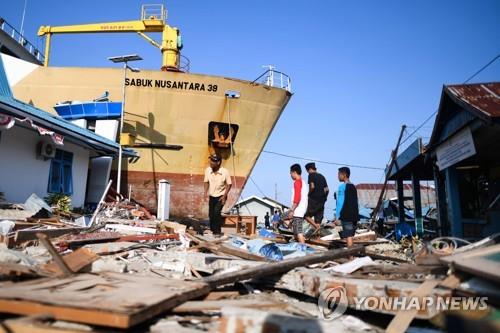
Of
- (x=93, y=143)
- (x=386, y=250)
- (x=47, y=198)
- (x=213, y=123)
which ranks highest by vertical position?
(x=213, y=123)

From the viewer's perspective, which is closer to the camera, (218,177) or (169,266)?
(169,266)

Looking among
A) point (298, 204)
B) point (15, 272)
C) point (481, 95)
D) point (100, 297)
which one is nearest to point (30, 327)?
point (100, 297)

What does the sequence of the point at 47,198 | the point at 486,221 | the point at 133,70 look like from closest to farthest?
the point at 486,221, the point at 47,198, the point at 133,70

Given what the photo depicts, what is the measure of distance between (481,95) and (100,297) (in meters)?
7.56

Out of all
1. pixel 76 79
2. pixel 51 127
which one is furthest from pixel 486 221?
pixel 76 79

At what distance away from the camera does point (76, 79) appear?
45.6 feet

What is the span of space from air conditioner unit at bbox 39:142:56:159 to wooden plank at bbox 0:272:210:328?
7998 mm

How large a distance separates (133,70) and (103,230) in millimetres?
8105

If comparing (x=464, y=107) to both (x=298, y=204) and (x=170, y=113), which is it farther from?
(x=170, y=113)

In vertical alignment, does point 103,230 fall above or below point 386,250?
above

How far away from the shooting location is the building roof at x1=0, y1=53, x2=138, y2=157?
26.3 feet

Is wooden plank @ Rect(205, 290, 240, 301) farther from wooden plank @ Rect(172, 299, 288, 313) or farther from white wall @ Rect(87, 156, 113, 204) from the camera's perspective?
white wall @ Rect(87, 156, 113, 204)

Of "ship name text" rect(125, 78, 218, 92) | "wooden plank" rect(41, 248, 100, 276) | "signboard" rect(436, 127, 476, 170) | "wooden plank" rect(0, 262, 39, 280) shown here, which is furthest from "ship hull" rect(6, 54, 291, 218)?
"wooden plank" rect(0, 262, 39, 280)

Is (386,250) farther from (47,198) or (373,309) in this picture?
(47,198)
